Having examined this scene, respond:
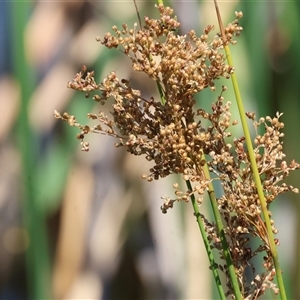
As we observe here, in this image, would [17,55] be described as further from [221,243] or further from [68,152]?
[221,243]

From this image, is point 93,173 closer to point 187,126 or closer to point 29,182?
point 29,182

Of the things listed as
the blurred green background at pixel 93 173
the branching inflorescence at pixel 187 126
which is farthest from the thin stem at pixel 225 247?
the blurred green background at pixel 93 173

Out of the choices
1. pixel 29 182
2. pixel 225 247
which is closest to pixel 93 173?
pixel 29 182

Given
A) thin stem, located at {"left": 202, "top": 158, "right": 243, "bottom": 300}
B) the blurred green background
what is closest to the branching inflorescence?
thin stem, located at {"left": 202, "top": 158, "right": 243, "bottom": 300}

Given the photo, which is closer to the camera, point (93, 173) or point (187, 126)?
point (187, 126)

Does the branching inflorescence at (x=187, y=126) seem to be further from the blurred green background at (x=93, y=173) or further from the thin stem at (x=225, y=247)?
the blurred green background at (x=93, y=173)

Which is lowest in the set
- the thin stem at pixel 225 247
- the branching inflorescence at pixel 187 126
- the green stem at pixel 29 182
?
the thin stem at pixel 225 247

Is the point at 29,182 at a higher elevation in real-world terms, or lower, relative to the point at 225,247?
higher

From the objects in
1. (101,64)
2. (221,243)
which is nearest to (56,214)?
(101,64)
